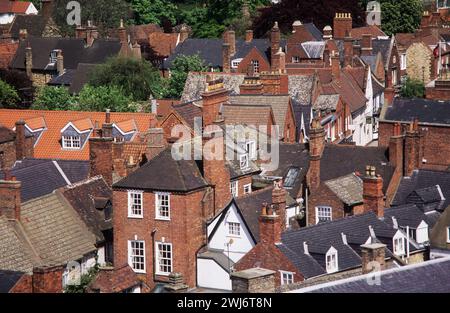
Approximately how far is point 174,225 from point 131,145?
25.2 feet

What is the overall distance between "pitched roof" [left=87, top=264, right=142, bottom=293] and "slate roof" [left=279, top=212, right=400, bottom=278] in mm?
5767

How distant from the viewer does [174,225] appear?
45750 mm

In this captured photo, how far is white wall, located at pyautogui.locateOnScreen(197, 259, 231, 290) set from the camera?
147 feet

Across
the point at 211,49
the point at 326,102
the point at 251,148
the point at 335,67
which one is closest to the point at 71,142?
the point at 251,148

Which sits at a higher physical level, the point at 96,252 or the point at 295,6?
the point at 295,6

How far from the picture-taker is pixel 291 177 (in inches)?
2117

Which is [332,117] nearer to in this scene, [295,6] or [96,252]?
[96,252]

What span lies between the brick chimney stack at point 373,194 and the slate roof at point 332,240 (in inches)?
36.9

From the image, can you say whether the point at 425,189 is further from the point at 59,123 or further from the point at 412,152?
the point at 59,123

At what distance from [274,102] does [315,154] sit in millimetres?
8387

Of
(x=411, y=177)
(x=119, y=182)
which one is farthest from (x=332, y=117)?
(x=119, y=182)

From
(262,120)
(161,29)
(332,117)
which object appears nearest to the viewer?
(262,120)

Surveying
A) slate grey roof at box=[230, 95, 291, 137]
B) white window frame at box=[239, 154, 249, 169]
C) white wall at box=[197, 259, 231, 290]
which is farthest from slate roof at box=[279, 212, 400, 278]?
slate grey roof at box=[230, 95, 291, 137]

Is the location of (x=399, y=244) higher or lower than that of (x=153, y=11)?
lower
